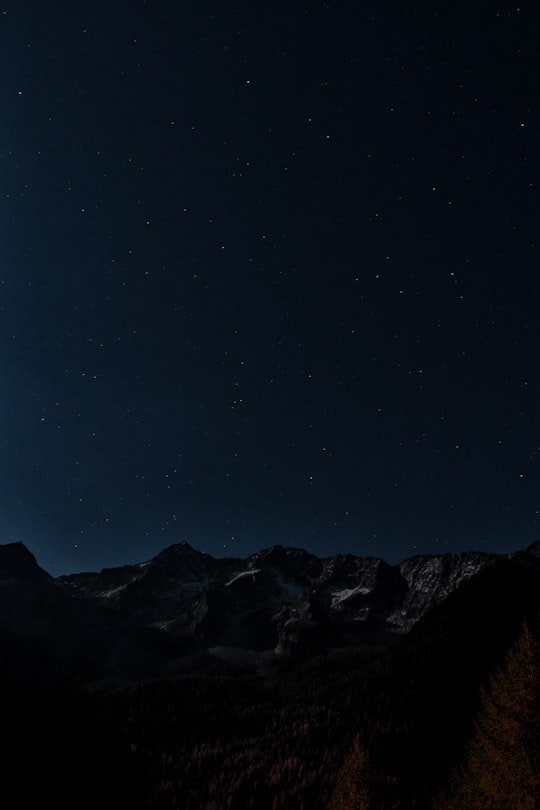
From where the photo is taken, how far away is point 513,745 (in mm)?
13000

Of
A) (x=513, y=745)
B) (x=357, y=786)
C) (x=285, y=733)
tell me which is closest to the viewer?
(x=513, y=745)

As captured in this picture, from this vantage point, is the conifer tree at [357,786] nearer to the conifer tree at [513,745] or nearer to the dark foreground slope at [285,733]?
the dark foreground slope at [285,733]

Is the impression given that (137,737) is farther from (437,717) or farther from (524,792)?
(524,792)

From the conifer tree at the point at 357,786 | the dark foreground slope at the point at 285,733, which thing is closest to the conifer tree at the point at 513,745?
the conifer tree at the point at 357,786

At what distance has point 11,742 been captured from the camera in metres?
38.8

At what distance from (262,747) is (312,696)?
2374cm

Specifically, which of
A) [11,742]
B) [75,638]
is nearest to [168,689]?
[11,742]

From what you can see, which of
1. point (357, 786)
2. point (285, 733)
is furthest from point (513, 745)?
point (285, 733)

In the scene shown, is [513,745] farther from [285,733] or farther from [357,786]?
[285,733]

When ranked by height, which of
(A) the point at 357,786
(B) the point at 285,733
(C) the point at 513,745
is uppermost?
(C) the point at 513,745

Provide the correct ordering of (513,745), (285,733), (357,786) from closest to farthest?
(513,745) < (357,786) < (285,733)

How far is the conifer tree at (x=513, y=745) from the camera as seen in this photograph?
12438mm

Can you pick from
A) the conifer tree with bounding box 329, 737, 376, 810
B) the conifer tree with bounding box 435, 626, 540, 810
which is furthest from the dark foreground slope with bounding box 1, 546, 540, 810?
the conifer tree with bounding box 435, 626, 540, 810

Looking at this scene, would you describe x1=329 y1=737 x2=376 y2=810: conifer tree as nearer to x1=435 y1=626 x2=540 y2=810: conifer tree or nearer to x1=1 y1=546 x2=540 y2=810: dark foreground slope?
x1=1 y1=546 x2=540 y2=810: dark foreground slope
